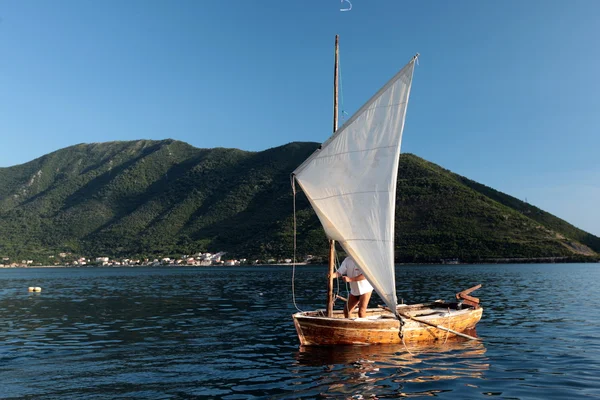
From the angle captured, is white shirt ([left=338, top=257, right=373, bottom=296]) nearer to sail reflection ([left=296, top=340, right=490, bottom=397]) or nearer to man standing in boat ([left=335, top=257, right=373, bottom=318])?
man standing in boat ([left=335, top=257, right=373, bottom=318])

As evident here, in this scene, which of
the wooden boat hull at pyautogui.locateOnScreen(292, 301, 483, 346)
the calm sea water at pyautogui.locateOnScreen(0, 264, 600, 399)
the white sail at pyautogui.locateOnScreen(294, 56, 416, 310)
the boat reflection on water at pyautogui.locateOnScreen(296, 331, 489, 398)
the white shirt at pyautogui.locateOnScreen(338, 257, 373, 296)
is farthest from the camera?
the white shirt at pyautogui.locateOnScreen(338, 257, 373, 296)

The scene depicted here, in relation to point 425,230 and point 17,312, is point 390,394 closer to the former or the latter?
point 17,312

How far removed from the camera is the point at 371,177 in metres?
17.5

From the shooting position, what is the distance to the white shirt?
19.0 m

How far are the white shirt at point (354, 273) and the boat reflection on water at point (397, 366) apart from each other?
217 cm

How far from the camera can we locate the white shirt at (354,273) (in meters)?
19.0

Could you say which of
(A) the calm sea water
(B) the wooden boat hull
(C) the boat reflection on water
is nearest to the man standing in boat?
(B) the wooden boat hull

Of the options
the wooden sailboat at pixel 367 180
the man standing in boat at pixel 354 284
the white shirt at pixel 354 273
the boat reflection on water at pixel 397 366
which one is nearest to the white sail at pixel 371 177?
the wooden sailboat at pixel 367 180

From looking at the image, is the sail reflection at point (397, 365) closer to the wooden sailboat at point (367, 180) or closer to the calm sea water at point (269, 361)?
the calm sea water at point (269, 361)

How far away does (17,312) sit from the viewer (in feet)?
115

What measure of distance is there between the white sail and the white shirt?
150 cm

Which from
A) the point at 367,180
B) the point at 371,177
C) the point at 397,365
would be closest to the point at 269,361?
the point at 397,365

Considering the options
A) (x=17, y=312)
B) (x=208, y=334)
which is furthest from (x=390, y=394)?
(x=17, y=312)

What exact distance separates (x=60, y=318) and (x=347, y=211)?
74.9 feet
